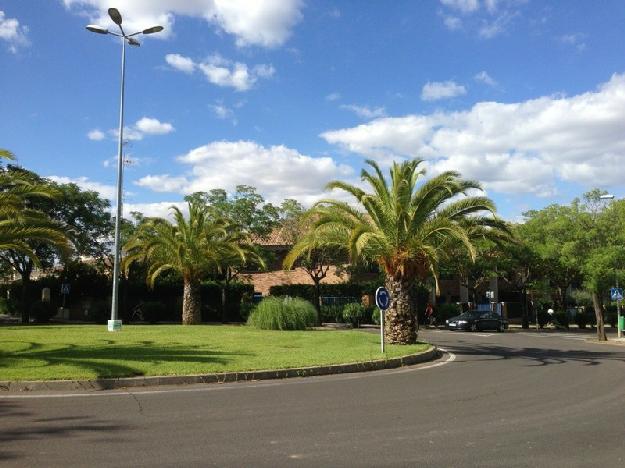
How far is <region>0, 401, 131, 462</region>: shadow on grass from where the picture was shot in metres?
6.71

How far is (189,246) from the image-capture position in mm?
29984

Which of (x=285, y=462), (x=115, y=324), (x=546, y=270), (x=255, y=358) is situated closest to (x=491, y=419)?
(x=285, y=462)

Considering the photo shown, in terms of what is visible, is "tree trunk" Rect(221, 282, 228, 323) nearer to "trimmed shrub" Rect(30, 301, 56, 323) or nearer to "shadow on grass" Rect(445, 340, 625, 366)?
"trimmed shrub" Rect(30, 301, 56, 323)

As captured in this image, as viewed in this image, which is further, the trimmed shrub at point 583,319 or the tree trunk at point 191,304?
the trimmed shrub at point 583,319

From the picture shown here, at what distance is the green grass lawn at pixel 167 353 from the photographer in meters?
11.4

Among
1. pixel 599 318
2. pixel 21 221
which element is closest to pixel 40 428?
pixel 21 221

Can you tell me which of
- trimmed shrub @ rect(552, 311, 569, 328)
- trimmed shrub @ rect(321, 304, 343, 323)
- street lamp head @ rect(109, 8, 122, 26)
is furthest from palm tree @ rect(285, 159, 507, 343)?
trimmed shrub @ rect(552, 311, 569, 328)

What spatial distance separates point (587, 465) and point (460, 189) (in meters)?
13.0

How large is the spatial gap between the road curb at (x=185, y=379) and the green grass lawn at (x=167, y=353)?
0.93 ft

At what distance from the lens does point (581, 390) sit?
10914 millimetres

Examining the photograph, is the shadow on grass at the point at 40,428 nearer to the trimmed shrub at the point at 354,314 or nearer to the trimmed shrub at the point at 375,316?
the trimmed shrub at the point at 375,316

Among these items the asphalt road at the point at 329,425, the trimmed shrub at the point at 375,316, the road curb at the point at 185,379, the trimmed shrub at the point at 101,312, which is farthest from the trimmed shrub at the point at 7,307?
the asphalt road at the point at 329,425

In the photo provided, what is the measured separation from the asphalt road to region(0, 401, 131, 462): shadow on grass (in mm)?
15

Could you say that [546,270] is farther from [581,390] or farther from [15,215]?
[15,215]
